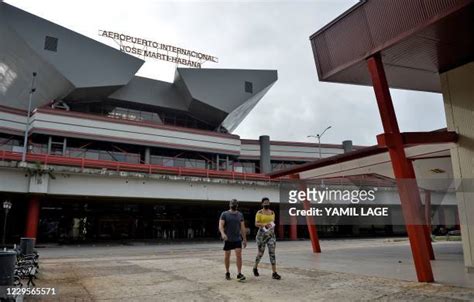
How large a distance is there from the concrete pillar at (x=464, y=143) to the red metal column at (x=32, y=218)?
24.1 metres

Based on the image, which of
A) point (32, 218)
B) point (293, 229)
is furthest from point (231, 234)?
point (293, 229)

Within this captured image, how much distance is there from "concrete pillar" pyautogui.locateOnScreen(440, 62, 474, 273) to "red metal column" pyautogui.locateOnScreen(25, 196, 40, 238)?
24098 mm

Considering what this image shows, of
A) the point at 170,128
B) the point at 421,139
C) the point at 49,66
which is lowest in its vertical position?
the point at 421,139

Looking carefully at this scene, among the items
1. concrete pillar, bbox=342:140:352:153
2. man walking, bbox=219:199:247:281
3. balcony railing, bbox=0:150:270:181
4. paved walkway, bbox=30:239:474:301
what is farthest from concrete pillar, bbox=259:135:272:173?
man walking, bbox=219:199:247:281

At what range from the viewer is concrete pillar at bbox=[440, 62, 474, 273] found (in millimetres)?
8930

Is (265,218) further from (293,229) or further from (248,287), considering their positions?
(293,229)

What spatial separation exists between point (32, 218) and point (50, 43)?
67.1 ft

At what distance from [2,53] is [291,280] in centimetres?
3825

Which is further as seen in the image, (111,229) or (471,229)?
(111,229)

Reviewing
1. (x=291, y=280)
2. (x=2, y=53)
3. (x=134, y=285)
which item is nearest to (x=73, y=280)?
(x=134, y=285)

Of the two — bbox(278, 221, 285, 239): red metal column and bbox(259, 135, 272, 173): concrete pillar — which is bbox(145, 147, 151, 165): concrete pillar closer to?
bbox(259, 135, 272, 173): concrete pillar

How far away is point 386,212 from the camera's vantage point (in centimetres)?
4378

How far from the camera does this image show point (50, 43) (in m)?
35.3

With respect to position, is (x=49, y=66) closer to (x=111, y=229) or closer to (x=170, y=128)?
(x=170, y=128)
